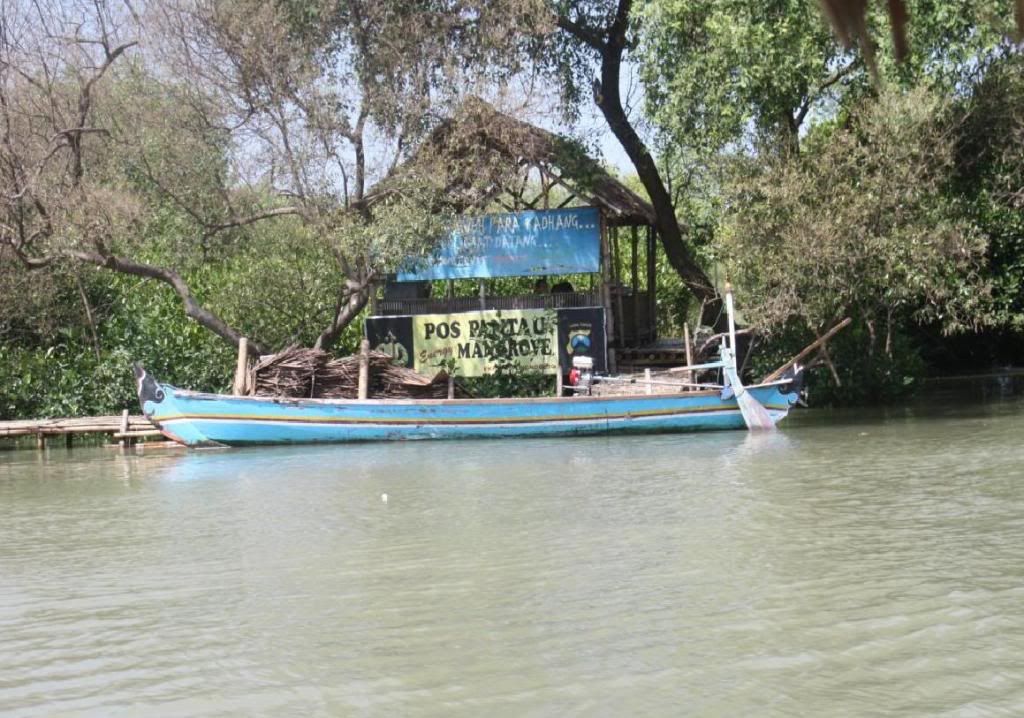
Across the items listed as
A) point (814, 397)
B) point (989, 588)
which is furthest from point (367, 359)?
point (989, 588)

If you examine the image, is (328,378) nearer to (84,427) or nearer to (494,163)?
(84,427)

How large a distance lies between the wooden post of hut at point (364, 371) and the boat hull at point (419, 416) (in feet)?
1.22

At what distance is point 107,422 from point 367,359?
465cm

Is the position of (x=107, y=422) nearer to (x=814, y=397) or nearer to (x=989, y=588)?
(x=814, y=397)

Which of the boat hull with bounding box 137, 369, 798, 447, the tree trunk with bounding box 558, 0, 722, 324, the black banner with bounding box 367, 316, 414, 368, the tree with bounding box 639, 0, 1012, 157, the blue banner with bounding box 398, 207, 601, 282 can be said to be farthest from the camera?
the tree trunk with bounding box 558, 0, 722, 324

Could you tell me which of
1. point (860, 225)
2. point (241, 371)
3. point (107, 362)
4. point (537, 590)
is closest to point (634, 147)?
point (860, 225)

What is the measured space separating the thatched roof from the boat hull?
11.3 ft

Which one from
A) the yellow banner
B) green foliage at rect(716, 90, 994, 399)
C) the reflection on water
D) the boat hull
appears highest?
green foliage at rect(716, 90, 994, 399)

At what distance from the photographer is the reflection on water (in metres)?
6.09

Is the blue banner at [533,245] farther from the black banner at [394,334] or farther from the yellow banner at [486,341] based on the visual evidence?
the black banner at [394,334]

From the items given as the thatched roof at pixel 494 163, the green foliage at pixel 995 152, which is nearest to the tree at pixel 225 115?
the thatched roof at pixel 494 163

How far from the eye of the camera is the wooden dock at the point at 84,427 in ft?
64.1

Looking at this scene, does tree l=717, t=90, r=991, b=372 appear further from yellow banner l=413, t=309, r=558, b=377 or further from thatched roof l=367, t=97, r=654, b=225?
yellow banner l=413, t=309, r=558, b=377

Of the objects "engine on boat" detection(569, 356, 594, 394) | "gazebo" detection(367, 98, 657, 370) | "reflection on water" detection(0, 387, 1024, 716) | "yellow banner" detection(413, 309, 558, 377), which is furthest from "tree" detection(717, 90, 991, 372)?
"reflection on water" detection(0, 387, 1024, 716)
